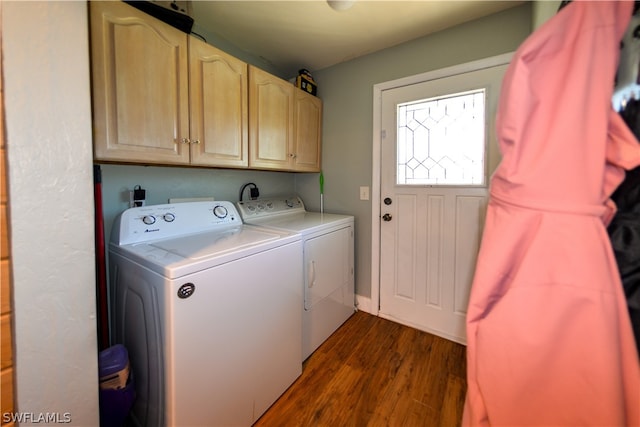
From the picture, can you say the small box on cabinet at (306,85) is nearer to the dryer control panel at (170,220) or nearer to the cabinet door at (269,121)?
the cabinet door at (269,121)

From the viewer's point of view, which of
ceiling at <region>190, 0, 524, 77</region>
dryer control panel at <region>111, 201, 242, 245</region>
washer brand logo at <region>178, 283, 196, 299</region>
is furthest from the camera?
ceiling at <region>190, 0, 524, 77</region>

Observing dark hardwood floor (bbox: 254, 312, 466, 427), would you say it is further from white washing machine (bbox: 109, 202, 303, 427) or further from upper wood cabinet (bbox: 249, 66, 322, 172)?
upper wood cabinet (bbox: 249, 66, 322, 172)

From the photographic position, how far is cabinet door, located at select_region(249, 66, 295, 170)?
5.70ft

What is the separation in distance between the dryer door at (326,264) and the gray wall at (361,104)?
0.83 ft

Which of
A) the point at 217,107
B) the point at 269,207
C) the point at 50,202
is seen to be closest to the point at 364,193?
the point at 269,207

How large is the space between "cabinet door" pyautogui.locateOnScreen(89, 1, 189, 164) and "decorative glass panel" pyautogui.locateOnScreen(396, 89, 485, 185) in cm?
154

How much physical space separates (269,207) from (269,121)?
0.68 meters

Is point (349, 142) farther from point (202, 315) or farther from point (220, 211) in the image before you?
point (202, 315)

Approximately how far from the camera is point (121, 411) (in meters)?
1.06

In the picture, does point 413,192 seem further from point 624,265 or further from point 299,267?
point 624,265

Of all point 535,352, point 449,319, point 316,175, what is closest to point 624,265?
point 535,352

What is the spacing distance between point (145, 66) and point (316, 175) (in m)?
1.54

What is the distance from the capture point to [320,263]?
179 centimetres

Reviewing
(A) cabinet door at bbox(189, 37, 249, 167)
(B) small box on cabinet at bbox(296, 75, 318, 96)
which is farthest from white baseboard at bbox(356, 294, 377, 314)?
(B) small box on cabinet at bbox(296, 75, 318, 96)
